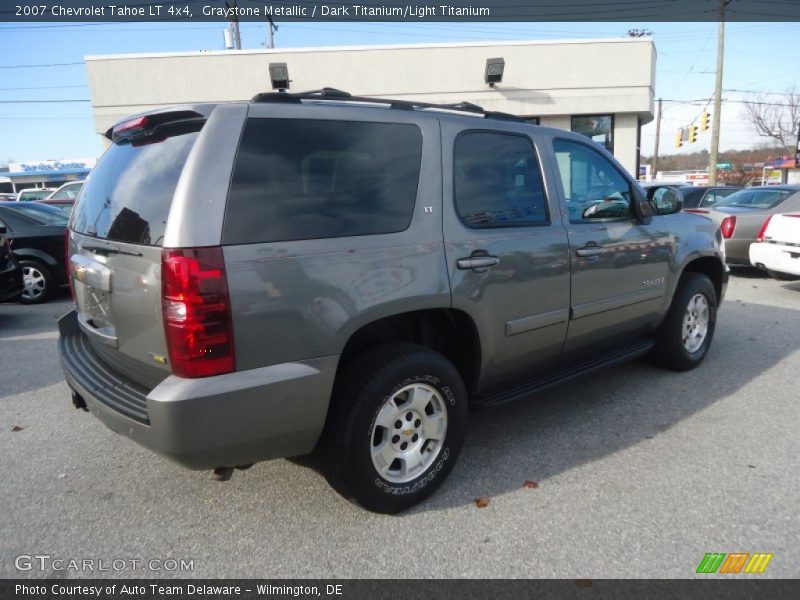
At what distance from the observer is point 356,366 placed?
8.55 feet

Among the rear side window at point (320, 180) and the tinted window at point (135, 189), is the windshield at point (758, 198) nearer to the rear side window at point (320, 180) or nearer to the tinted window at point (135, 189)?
the rear side window at point (320, 180)

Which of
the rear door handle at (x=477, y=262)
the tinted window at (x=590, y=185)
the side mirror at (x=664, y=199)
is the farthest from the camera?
the side mirror at (x=664, y=199)

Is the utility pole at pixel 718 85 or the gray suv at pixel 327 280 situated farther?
the utility pole at pixel 718 85

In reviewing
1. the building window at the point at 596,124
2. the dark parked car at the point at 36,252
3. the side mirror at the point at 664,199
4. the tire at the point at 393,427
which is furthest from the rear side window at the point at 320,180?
the building window at the point at 596,124

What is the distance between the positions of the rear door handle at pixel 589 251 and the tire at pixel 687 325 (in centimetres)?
128

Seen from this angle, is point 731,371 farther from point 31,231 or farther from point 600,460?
point 31,231

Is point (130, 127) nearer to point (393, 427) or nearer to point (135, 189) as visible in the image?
point (135, 189)

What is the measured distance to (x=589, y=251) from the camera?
A: 3.54m

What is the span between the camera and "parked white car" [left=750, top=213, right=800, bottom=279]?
739cm

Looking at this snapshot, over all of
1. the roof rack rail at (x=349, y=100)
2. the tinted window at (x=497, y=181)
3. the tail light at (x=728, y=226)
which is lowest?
the tail light at (x=728, y=226)

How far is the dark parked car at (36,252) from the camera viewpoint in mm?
7949

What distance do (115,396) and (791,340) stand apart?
20.1 ft

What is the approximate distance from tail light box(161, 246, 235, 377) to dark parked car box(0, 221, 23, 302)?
230 inches

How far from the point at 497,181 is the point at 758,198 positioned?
852 cm
